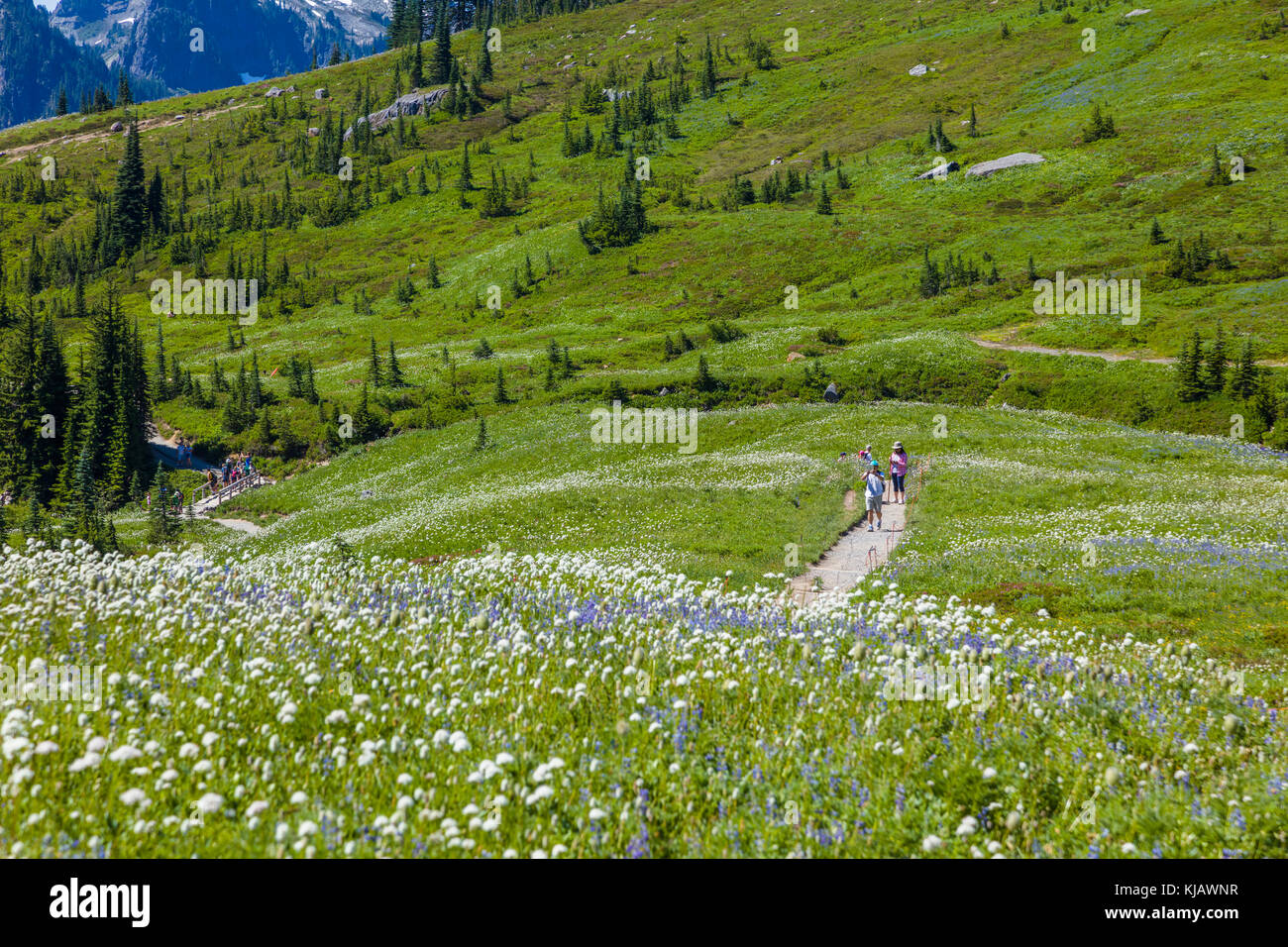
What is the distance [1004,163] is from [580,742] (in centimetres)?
12108

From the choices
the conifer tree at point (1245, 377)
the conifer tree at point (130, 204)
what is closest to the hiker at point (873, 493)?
the conifer tree at point (1245, 377)

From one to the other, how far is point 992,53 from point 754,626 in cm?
19007

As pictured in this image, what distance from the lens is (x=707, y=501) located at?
2670 centimetres

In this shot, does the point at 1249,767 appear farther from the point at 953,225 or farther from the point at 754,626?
the point at 953,225

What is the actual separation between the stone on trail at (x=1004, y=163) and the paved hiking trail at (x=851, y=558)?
9726 centimetres

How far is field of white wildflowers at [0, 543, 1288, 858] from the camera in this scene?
402cm

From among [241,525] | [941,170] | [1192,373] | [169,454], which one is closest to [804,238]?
[941,170]

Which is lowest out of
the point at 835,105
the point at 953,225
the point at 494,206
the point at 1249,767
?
the point at 1249,767

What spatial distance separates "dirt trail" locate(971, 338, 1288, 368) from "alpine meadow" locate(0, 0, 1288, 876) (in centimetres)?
66

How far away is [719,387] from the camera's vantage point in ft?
175

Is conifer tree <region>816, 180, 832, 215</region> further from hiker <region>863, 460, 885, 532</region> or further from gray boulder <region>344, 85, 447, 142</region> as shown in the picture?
gray boulder <region>344, 85, 447, 142</region>

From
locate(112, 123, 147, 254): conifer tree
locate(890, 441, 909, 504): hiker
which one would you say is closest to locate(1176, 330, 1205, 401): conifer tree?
locate(890, 441, 909, 504): hiker

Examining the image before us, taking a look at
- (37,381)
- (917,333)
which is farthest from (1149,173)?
(37,381)

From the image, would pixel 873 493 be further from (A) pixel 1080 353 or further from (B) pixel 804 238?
(B) pixel 804 238
